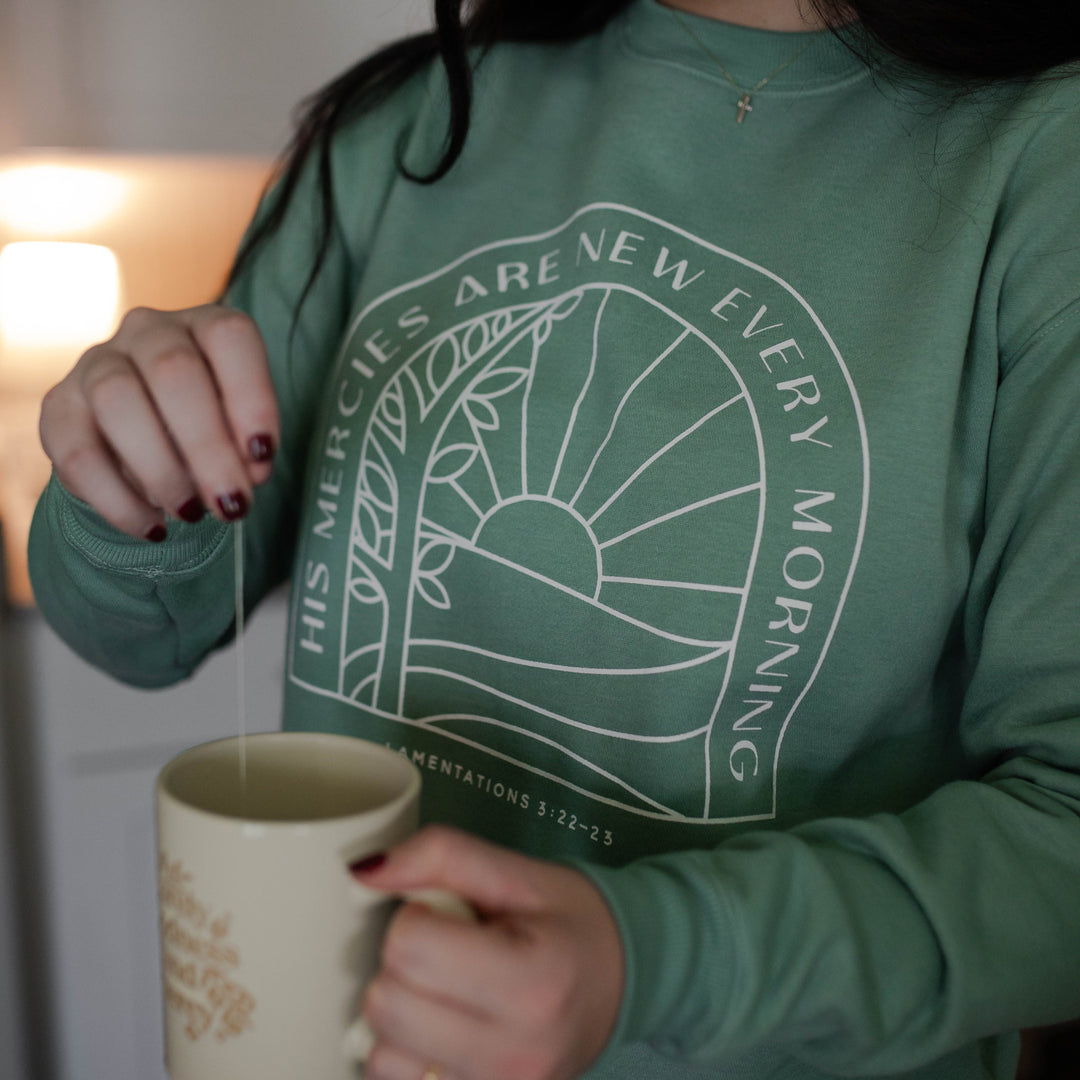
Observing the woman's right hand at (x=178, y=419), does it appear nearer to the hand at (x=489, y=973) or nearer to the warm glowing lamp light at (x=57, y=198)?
the hand at (x=489, y=973)

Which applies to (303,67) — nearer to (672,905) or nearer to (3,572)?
(3,572)

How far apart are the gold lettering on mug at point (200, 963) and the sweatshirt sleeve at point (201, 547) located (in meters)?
0.25

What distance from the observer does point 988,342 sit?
0.54 meters

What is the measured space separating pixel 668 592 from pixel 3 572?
3.36 ft

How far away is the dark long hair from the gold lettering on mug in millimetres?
479

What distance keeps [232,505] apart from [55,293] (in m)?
1.31

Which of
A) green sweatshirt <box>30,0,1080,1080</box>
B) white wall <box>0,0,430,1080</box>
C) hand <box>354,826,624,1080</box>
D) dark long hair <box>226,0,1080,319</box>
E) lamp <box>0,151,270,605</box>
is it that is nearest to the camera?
hand <box>354,826,624,1080</box>

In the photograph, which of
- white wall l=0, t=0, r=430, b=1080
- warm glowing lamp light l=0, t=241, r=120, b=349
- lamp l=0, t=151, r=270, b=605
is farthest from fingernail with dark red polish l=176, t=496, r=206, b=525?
warm glowing lamp light l=0, t=241, r=120, b=349

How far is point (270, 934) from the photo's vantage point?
0.37 m

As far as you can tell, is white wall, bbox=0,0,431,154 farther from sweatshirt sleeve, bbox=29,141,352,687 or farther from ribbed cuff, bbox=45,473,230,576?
ribbed cuff, bbox=45,473,230,576

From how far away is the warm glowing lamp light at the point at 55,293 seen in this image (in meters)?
1.53

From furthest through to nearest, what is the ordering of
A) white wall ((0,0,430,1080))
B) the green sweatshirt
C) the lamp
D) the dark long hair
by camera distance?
1. the lamp
2. white wall ((0,0,430,1080))
3. the dark long hair
4. the green sweatshirt

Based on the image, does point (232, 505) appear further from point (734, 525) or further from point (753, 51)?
point (753, 51)

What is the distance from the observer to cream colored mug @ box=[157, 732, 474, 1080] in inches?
14.6
